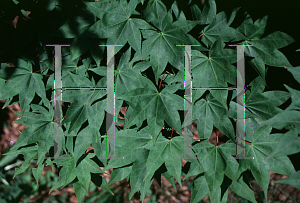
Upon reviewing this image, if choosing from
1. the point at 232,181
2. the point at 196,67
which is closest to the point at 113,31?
the point at 196,67

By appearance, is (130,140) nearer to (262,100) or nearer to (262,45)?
(262,100)

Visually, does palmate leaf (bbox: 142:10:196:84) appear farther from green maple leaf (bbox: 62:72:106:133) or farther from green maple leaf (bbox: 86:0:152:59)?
green maple leaf (bbox: 62:72:106:133)

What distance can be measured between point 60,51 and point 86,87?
1.23 feet

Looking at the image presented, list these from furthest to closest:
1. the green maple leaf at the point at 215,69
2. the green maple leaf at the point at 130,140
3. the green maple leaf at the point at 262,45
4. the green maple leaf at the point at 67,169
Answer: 1. the green maple leaf at the point at 67,169
2. the green maple leaf at the point at 130,140
3. the green maple leaf at the point at 262,45
4. the green maple leaf at the point at 215,69

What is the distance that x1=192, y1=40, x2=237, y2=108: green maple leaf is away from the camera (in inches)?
58.4

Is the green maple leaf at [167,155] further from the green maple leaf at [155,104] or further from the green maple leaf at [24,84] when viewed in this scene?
the green maple leaf at [24,84]

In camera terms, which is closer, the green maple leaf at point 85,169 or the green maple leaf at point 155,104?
the green maple leaf at point 155,104

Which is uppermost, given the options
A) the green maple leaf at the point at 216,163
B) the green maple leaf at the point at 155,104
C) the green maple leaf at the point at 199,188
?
the green maple leaf at the point at 155,104

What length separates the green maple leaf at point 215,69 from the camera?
4.87 ft

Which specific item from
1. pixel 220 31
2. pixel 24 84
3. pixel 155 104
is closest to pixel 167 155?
pixel 155 104

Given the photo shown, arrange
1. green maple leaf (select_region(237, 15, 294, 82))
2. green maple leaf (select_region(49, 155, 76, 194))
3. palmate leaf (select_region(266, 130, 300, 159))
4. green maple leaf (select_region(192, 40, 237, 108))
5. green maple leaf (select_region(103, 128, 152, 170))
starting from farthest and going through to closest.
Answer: green maple leaf (select_region(49, 155, 76, 194)), green maple leaf (select_region(103, 128, 152, 170)), green maple leaf (select_region(237, 15, 294, 82)), green maple leaf (select_region(192, 40, 237, 108)), palmate leaf (select_region(266, 130, 300, 159))

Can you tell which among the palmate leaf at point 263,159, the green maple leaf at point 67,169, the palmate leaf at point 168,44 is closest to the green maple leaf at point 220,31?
the palmate leaf at point 168,44

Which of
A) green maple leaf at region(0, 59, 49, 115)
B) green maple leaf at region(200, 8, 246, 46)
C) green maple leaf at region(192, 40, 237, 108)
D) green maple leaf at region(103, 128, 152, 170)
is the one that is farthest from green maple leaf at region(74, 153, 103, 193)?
green maple leaf at region(200, 8, 246, 46)

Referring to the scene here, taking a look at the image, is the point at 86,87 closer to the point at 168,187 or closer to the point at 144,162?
the point at 144,162
